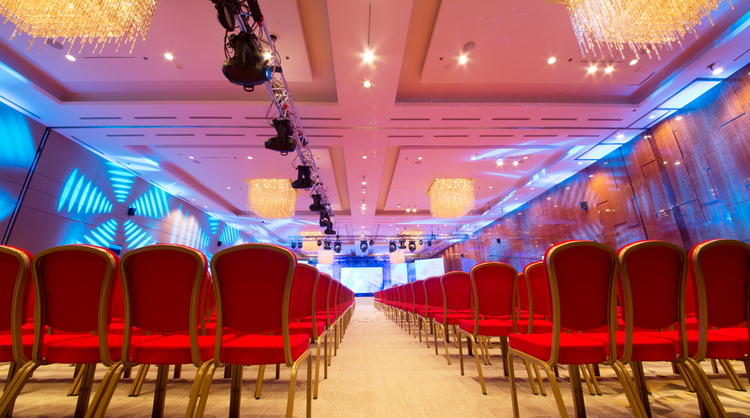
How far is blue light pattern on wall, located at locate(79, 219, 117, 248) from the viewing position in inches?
269

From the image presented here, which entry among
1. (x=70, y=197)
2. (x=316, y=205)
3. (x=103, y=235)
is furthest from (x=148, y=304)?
(x=103, y=235)

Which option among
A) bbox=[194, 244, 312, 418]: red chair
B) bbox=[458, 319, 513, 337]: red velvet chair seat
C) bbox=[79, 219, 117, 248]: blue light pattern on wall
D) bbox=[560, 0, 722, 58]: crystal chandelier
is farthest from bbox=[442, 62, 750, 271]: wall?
bbox=[79, 219, 117, 248]: blue light pattern on wall

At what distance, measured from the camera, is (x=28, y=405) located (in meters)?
1.97

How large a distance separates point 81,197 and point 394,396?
8.36 meters

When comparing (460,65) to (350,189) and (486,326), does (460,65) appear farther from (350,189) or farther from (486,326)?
(350,189)

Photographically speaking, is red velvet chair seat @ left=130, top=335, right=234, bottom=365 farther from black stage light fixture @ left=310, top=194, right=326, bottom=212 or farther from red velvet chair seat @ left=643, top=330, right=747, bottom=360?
black stage light fixture @ left=310, top=194, right=326, bottom=212

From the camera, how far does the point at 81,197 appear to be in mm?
6613

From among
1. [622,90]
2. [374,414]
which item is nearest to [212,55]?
[374,414]

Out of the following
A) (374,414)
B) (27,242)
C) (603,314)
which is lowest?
(374,414)

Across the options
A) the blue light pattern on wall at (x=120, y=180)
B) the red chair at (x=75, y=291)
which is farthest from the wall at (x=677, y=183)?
the blue light pattern on wall at (x=120, y=180)

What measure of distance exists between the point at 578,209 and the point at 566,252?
8345 mm

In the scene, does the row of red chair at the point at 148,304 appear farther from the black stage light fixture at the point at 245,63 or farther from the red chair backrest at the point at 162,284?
the black stage light fixture at the point at 245,63

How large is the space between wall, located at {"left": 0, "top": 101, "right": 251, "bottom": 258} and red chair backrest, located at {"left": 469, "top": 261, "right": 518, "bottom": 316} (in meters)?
8.08

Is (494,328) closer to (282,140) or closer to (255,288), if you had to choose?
(255,288)
